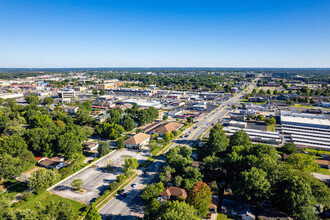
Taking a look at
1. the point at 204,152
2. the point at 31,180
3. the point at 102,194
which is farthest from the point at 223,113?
the point at 31,180

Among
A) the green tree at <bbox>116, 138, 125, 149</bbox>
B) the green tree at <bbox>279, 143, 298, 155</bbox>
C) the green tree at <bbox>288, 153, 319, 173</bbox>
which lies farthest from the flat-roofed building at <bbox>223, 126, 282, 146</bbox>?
the green tree at <bbox>116, 138, 125, 149</bbox>

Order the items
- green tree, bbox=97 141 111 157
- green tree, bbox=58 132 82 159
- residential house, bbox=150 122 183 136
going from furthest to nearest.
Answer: residential house, bbox=150 122 183 136 < green tree, bbox=97 141 111 157 < green tree, bbox=58 132 82 159

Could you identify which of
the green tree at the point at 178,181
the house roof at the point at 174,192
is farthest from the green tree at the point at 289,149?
the house roof at the point at 174,192

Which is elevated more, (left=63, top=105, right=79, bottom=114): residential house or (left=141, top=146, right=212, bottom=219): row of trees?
(left=63, top=105, right=79, bottom=114): residential house

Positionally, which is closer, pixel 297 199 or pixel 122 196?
pixel 297 199

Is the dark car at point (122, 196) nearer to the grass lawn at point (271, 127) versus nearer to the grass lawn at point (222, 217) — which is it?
the grass lawn at point (222, 217)

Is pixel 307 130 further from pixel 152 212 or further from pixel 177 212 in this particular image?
pixel 152 212

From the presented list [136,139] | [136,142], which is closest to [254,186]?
[136,142]

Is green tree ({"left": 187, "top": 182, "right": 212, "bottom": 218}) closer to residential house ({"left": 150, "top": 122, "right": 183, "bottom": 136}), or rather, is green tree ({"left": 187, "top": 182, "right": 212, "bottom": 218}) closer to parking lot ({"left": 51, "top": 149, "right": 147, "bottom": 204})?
parking lot ({"left": 51, "top": 149, "right": 147, "bottom": 204})
